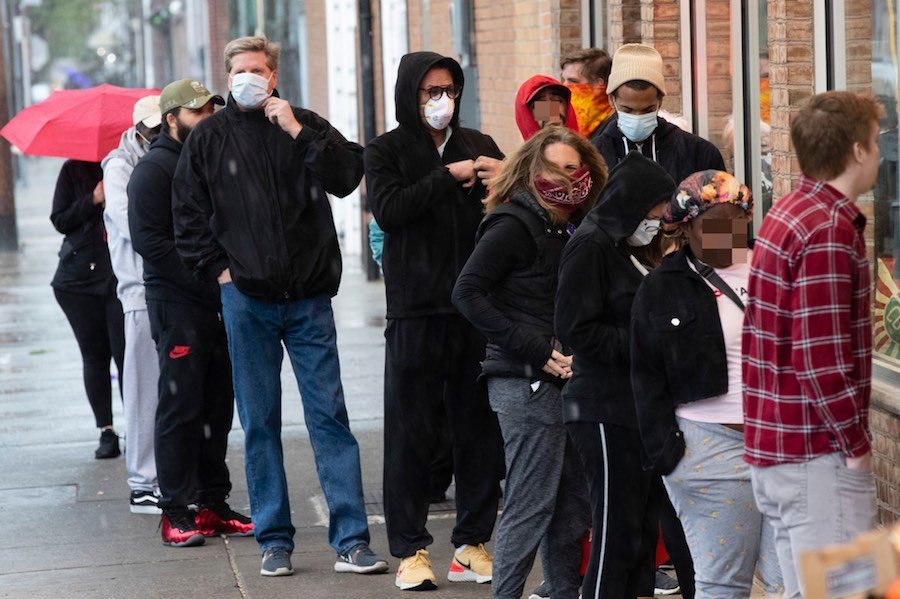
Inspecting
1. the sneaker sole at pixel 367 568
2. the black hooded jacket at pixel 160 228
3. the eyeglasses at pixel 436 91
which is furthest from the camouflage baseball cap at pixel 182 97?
the sneaker sole at pixel 367 568

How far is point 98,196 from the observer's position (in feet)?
28.2

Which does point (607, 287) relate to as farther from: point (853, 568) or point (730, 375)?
point (853, 568)

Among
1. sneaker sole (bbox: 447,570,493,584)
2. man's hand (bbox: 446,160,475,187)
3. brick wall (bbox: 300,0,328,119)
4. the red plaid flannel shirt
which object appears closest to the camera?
the red plaid flannel shirt

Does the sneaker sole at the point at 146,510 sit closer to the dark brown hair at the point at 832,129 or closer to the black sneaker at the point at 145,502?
the black sneaker at the point at 145,502

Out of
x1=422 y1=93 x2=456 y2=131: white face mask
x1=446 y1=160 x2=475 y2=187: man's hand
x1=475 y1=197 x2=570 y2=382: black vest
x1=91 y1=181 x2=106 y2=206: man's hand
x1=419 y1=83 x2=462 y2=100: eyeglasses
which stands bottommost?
x1=475 y1=197 x2=570 y2=382: black vest

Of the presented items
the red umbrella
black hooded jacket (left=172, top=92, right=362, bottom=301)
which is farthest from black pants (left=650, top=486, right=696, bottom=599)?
the red umbrella

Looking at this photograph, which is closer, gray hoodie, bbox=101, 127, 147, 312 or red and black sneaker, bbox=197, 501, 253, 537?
red and black sneaker, bbox=197, 501, 253, 537

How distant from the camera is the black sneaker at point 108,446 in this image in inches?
353

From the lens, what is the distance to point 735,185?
164 inches

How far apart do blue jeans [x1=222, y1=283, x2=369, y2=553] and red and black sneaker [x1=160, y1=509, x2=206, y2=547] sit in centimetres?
62

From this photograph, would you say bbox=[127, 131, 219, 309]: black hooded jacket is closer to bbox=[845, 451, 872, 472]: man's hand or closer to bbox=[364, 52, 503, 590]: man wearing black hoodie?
bbox=[364, 52, 503, 590]: man wearing black hoodie

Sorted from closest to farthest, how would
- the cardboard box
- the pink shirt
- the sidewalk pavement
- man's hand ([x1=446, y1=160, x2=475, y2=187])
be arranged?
the cardboard box → the pink shirt → man's hand ([x1=446, y1=160, x2=475, y2=187]) → the sidewalk pavement

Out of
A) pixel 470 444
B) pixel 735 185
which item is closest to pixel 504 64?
pixel 470 444

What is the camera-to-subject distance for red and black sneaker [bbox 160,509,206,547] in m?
6.96
